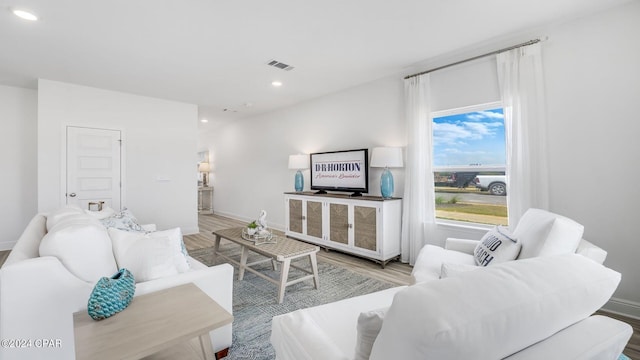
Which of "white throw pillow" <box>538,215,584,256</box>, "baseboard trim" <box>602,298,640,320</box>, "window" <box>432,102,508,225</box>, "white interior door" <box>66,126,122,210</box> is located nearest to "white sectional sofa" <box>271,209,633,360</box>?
"white throw pillow" <box>538,215,584,256</box>

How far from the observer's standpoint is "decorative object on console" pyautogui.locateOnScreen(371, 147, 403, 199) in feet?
12.3

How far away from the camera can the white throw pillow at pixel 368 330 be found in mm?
850

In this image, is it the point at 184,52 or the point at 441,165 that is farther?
the point at 441,165

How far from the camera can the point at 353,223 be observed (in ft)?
12.8

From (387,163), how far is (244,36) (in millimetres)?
2296

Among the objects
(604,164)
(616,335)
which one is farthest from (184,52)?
(604,164)

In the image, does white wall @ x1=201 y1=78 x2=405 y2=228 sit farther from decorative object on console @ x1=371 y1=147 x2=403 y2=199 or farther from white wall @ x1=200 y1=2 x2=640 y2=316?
white wall @ x1=200 y1=2 x2=640 y2=316

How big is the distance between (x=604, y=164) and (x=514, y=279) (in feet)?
8.65

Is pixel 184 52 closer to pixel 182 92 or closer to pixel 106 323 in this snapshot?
pixel 182 92

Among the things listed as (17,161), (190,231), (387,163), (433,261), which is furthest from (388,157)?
(17,161)

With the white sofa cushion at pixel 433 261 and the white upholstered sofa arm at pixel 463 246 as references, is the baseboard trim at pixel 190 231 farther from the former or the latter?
the white upholstered sofa arm at pixel 463 246

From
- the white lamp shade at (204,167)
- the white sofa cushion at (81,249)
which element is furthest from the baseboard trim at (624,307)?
the white lamp shade at (204,167)

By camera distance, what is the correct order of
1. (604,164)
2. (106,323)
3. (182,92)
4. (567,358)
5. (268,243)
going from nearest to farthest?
(567,358) → (106,323) → (604,164) → (268,243) → (182,92)

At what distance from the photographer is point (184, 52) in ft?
10.5
